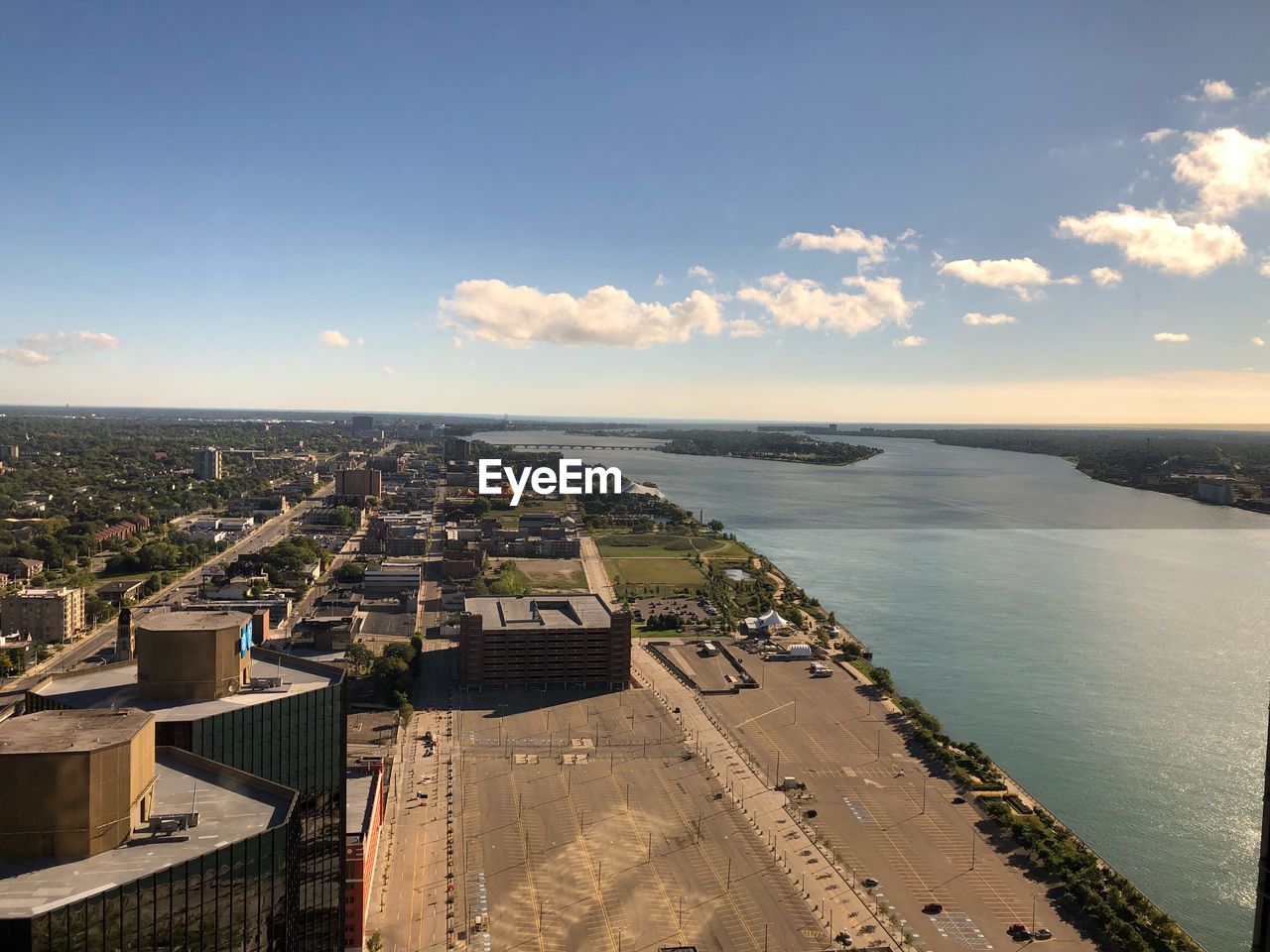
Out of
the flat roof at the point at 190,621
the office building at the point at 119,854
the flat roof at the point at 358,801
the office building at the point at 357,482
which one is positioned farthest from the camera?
the office building at the point at 357,482

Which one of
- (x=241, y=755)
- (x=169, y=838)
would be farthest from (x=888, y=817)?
(x=169, y=838)

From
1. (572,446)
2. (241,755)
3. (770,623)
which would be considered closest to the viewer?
(241,755)

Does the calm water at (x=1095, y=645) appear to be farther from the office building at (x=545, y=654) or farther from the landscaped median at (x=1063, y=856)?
the office building at (x=545, y=654)

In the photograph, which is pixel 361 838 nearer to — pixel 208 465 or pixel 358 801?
pixel 358 801

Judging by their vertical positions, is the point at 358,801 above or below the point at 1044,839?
above

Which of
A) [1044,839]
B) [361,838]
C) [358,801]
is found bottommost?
[1044,839]

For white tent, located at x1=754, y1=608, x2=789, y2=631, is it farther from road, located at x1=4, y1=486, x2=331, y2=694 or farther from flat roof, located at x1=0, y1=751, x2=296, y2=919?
flat roof, located at x1=0, y1=751, x2=296, y2=919

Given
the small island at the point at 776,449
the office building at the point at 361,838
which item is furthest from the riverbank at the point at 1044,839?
the small island at the point at 776,449
